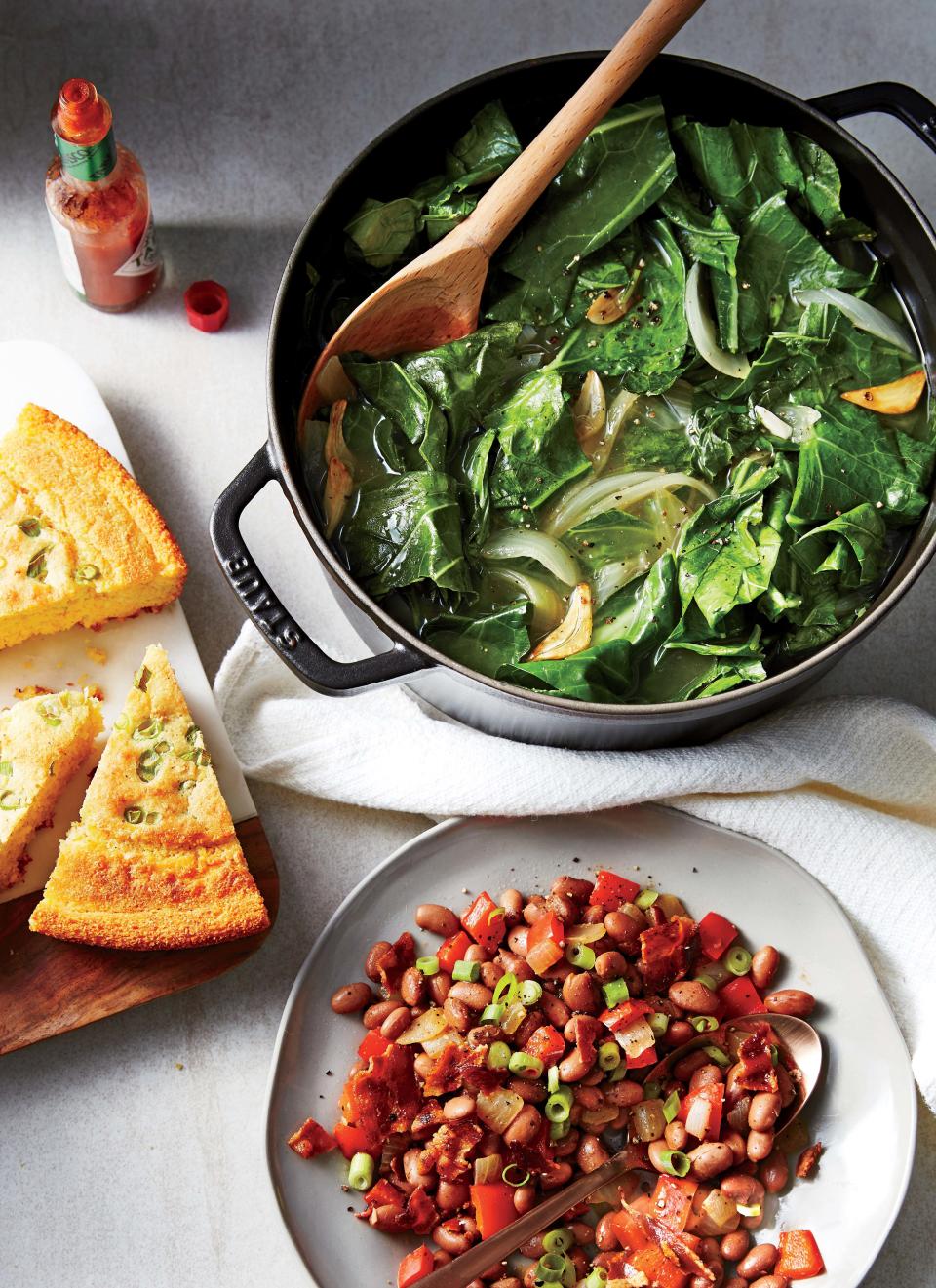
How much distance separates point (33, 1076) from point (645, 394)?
2.02 metres

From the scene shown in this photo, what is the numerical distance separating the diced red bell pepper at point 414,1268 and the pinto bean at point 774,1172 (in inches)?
28.7

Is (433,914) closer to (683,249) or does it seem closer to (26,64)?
(683,249)

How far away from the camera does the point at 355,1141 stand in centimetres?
299

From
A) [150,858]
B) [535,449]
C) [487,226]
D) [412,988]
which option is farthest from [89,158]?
[412,988]

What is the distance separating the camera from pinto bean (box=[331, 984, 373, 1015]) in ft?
10.00

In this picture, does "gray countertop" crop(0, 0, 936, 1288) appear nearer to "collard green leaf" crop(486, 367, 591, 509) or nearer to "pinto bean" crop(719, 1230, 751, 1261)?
"pinto bean" crop(719, 1230, 751, 1261)

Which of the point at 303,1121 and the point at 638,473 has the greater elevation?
the point at 638,473

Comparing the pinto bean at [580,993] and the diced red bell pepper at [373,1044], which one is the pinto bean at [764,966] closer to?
the pinto bean at [580,993]

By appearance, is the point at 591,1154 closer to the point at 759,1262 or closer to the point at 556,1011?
the point at 556,1011

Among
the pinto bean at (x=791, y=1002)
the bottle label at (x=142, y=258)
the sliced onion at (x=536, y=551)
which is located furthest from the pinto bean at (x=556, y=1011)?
the bottle label at (x=142, y=258)

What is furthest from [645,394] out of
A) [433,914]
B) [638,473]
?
[433,914]

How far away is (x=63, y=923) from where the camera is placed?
3.02 metres

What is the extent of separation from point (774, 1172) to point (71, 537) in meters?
2.08

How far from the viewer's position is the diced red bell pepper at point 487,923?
3.11 metres
